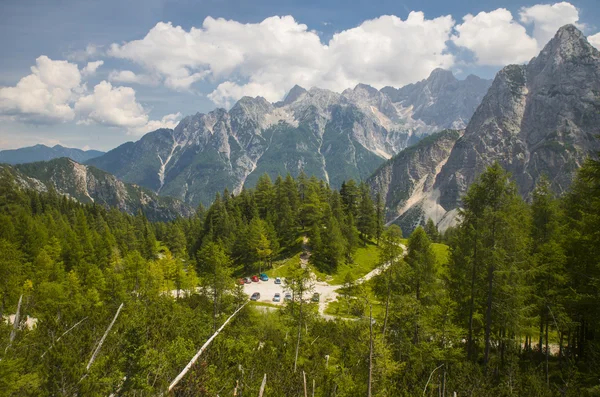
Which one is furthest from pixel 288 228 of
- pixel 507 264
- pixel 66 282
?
pixel 507 264

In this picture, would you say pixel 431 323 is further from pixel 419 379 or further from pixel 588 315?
pixel 588 315

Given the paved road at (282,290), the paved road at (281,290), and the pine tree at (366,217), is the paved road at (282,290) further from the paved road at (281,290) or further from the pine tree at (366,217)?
the pine tree at (366,217)

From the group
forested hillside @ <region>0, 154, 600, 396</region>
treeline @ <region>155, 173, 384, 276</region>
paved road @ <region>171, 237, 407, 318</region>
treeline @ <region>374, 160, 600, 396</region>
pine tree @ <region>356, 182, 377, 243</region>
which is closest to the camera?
forested hillside @ <region>0, 154, 600, 396</region>

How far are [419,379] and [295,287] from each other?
12.5 m

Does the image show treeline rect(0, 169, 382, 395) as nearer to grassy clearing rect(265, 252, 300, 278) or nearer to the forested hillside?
the forested hillside

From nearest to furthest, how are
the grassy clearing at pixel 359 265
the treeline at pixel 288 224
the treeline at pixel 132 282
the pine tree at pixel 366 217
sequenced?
the treeline at pixel 132 282
the grassy clearing at pixel 359 265
the treeline at pixel 288 224
the pine tree at pixel 366 217

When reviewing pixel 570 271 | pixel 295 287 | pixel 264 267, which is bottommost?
pixel 264 267

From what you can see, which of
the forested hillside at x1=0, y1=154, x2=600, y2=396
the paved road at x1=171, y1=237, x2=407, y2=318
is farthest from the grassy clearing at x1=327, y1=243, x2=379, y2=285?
the forested hillside at x1=0, y1=154, x2=600, y2=396

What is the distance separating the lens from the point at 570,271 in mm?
23031

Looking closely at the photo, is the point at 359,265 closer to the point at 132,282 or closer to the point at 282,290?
the point at 282,290

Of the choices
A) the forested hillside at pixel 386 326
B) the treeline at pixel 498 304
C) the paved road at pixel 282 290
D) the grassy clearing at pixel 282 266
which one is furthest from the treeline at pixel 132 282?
the treeline at pixel 498 304

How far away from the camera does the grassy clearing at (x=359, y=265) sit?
63344 mm

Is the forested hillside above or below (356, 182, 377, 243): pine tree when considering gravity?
below

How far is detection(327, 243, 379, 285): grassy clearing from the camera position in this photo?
63344 millimetres
